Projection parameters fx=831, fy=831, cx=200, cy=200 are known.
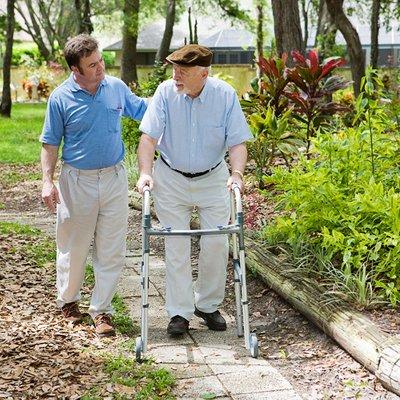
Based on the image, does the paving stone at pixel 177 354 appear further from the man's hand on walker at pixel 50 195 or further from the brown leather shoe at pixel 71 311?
the man's hand on walker at pixel 50 195

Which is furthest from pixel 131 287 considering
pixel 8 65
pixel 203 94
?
pixel 8 65

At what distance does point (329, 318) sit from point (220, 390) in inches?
38.8

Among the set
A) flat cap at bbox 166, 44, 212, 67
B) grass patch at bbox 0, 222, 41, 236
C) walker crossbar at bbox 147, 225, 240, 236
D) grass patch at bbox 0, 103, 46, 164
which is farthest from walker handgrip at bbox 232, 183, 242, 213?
grass patch at bbox 0, 103, 46, 164

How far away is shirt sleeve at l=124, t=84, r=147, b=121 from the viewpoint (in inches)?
206

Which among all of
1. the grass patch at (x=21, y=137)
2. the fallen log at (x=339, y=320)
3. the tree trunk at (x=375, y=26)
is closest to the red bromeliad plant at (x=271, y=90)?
the fallen log at (x=339, y=320)

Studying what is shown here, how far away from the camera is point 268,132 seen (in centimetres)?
826

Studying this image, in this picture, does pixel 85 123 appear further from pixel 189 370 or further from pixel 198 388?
pixel 198 388

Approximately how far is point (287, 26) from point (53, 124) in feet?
25.0

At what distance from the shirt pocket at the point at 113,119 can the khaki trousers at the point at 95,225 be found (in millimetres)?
236

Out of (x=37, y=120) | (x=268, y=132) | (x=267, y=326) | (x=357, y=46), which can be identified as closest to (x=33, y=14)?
(x=37, y=120)

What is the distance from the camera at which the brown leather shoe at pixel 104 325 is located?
16.6 ft

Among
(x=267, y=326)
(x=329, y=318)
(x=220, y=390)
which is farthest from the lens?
(x=267, y=326)

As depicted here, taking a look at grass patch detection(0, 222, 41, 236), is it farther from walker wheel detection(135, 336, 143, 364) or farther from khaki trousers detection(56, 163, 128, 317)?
walker wheel detection(135, 336, 143, 364)

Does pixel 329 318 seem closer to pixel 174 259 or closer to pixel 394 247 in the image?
pixel 394 247
